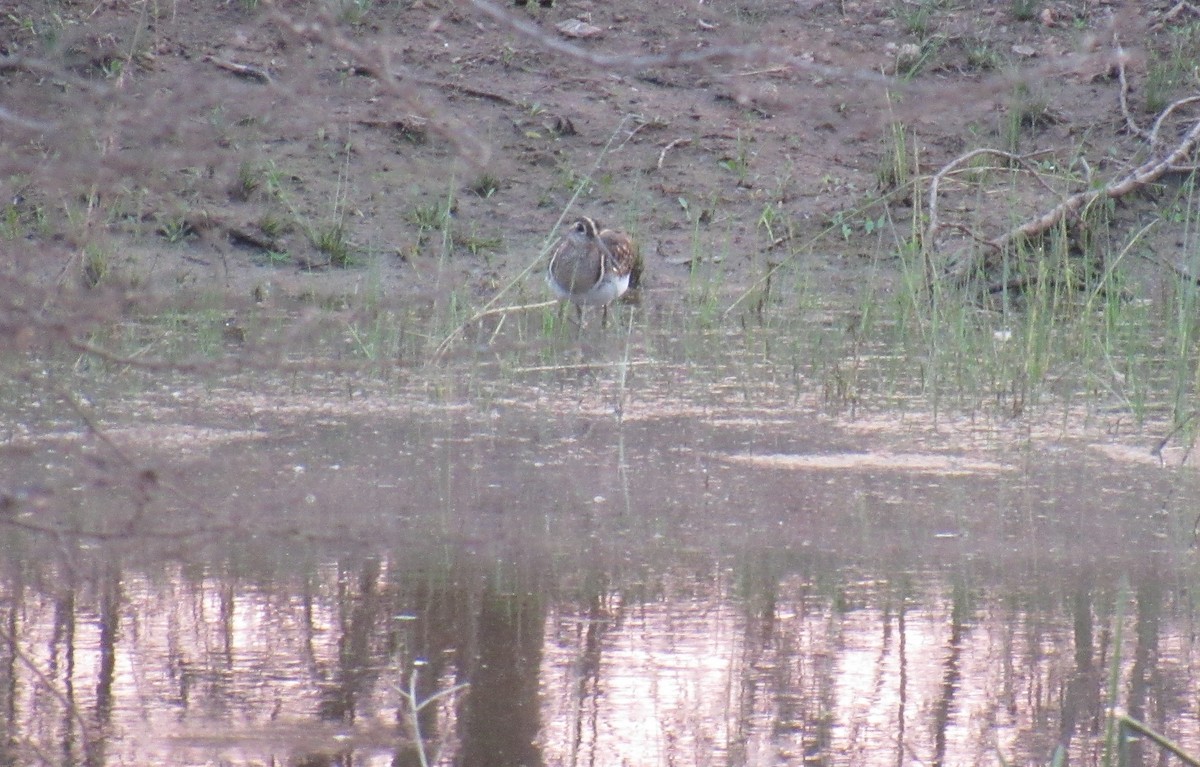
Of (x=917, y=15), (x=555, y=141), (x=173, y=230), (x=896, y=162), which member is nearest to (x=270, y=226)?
(x=173, y=230)

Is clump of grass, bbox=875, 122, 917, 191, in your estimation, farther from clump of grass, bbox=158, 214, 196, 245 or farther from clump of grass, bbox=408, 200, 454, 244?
clump of grass, bbox=158, 214, 196, 245

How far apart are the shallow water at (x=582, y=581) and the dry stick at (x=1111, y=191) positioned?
2363mm

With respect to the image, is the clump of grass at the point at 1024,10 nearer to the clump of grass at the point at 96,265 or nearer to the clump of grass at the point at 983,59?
the clump of grass at the point at 983,59

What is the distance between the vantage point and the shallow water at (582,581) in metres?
3.11

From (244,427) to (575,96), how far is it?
559 centimetres

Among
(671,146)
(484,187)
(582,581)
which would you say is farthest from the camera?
(671,146)

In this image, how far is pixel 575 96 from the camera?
35.0 feet

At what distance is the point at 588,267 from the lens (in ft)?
26.2

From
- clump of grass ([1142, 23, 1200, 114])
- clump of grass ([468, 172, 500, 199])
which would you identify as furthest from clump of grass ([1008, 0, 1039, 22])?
clump of grass ([468, 172, 500, 199])

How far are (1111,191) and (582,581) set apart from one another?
574cm

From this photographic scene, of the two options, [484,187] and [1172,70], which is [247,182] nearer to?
[484,187]

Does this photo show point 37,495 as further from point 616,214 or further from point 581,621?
point 616,214

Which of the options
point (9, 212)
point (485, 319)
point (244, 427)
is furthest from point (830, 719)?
point (9, 212)

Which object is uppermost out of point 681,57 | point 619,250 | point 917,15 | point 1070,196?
point 917,15
